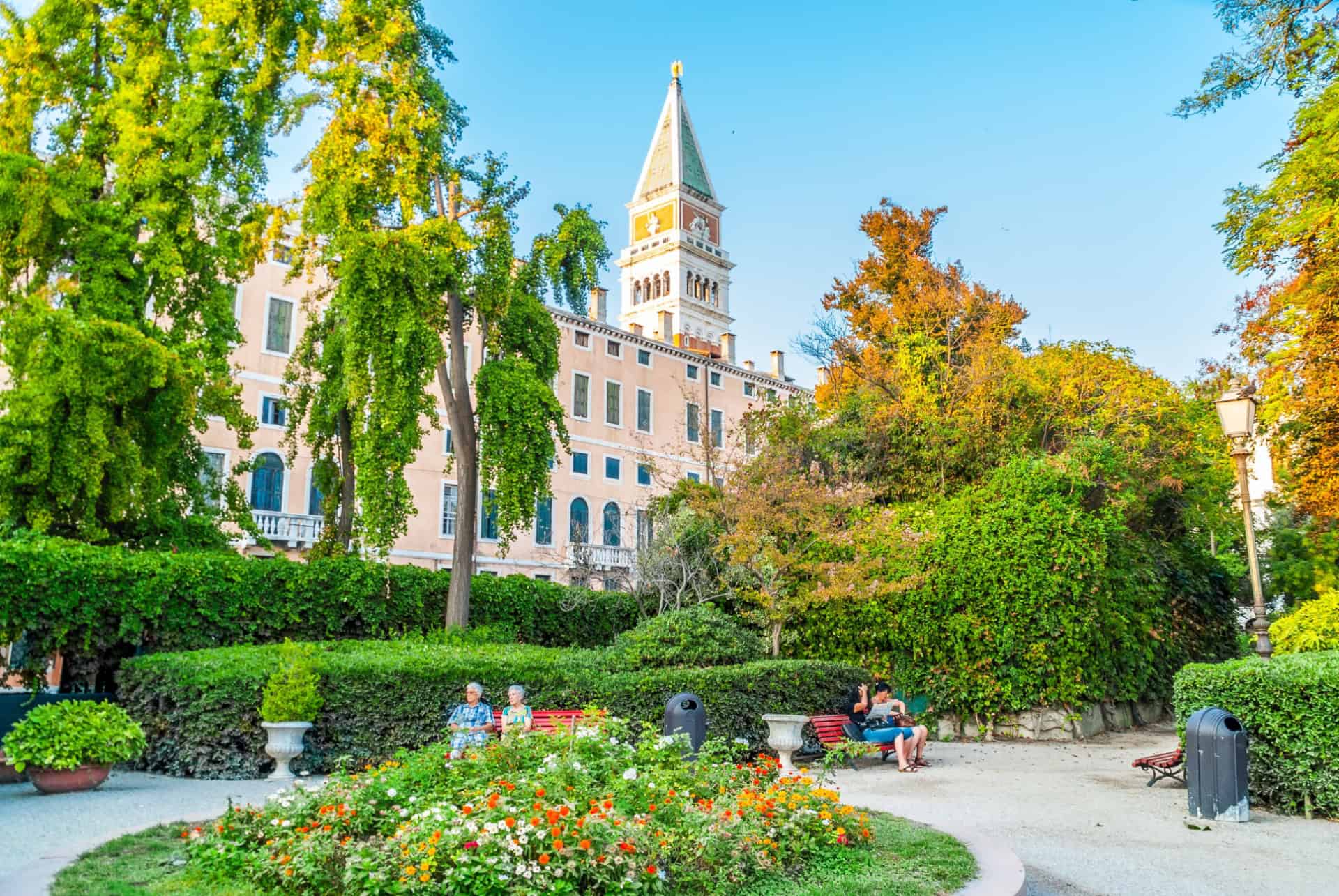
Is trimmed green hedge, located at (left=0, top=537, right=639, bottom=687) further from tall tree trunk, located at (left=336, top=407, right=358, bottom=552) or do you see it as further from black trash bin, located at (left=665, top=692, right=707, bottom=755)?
black trash bin, located at (left=665, top=692, right=707, bottom=755)

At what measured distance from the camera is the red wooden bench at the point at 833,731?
12320 millimetres

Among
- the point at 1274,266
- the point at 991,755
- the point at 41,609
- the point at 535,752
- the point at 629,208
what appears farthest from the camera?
the point at 629,208

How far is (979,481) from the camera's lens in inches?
734

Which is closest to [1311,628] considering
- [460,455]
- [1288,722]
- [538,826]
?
[1288,722]

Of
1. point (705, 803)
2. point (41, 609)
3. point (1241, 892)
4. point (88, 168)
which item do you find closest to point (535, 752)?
point (705, 803)

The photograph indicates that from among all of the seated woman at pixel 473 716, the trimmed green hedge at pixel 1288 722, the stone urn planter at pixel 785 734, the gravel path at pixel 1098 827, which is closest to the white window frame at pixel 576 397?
the gravel path at pixel 1098 827

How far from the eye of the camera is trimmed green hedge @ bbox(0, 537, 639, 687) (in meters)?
11.6

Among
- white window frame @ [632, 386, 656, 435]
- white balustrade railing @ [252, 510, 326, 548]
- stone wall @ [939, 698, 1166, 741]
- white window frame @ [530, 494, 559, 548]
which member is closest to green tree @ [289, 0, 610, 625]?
stone wall @ [939, 698, 1166, 741]

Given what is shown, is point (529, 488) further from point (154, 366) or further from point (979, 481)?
point (979, 481)

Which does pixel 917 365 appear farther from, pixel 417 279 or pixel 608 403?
pixel 608 403

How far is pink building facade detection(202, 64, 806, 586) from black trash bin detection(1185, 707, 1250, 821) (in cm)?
1093

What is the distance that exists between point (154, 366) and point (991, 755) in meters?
13.2

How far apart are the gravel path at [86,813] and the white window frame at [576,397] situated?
2692 centimetres

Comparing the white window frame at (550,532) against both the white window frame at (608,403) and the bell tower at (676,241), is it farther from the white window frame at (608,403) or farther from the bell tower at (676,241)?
the bell tower at (676,241)
